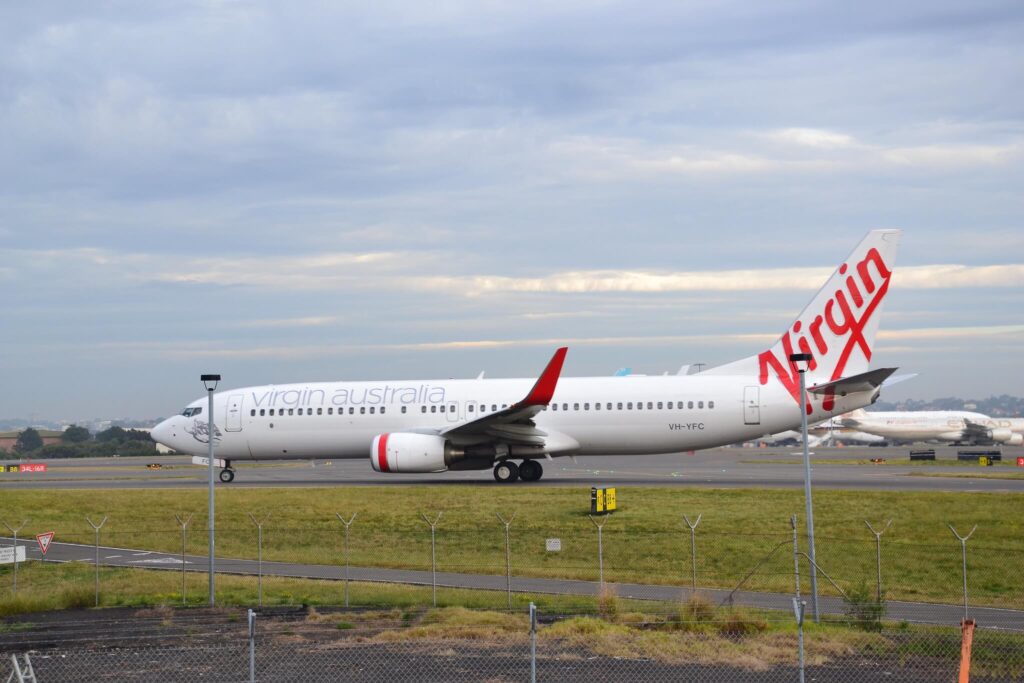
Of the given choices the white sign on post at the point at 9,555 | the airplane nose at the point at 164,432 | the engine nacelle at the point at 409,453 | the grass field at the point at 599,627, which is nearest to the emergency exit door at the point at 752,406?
the engine nacelle at the point at 409,453

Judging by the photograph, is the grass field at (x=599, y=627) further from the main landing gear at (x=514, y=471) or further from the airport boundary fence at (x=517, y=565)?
the main landing gear at (x=514, y=471)

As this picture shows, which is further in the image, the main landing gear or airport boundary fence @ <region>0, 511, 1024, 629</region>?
the main landing gear

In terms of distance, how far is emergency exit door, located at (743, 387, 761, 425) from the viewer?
118ft

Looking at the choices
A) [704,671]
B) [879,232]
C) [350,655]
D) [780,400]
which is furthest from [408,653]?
[879,232]

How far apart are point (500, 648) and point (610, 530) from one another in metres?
12.3

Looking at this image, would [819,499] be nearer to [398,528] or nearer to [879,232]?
[879,232]

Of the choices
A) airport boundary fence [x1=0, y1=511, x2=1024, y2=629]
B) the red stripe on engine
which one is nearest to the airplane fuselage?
the red stripe on engine

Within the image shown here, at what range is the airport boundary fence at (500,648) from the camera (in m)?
13.4

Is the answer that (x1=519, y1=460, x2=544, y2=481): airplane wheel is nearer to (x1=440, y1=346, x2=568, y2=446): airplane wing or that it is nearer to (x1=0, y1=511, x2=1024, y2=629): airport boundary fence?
(x1=440, y1=346, x2=568, y2=446): airplane wing

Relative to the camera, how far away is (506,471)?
38188mm

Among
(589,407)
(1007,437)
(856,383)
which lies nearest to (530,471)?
(589,407)

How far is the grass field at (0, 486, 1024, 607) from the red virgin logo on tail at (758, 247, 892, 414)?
16.5 feet

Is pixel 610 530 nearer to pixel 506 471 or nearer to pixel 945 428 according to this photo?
pixel 506 471

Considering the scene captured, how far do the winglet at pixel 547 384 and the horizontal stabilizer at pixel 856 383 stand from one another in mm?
8094
